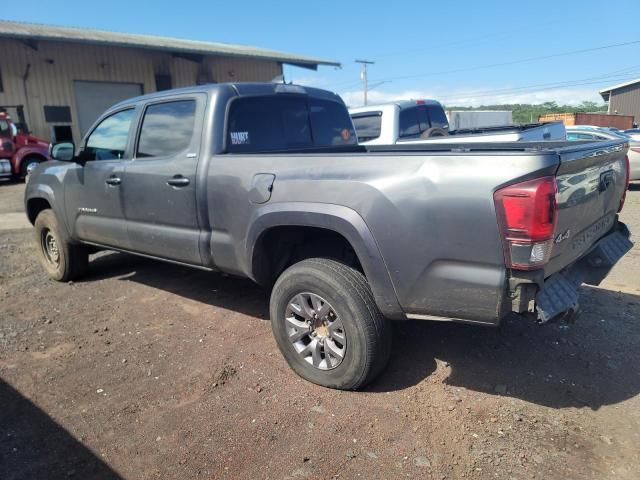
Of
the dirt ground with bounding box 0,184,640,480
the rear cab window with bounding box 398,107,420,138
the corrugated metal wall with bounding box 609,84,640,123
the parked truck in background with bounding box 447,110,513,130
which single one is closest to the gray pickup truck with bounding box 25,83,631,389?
the dirt ground with bounding box 0,184,640,480

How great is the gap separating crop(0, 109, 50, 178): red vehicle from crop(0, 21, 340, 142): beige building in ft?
7.06

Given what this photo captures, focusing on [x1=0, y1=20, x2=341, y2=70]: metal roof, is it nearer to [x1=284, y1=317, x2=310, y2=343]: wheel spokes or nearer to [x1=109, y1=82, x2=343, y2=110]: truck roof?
[x1=109, y1=82, x2=343, y2=110]: truck roof

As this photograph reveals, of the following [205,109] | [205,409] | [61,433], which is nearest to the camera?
[61,433]

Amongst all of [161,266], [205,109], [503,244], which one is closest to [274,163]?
[205,109]

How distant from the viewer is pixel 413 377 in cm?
333

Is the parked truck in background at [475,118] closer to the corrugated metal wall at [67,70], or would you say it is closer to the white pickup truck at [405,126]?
the corrugated metal wall at [67,70]

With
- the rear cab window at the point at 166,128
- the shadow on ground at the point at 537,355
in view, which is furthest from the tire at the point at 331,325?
the rear cab window at the point at 166,128

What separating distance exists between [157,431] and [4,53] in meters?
20.0

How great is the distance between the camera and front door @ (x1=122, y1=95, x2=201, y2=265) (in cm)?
380

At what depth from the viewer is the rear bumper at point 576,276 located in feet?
8.34

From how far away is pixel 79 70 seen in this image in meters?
19.9

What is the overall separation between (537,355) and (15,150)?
54.6 feet

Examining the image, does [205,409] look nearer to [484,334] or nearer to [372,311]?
[372,311]

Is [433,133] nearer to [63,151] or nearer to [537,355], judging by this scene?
[537,355]
